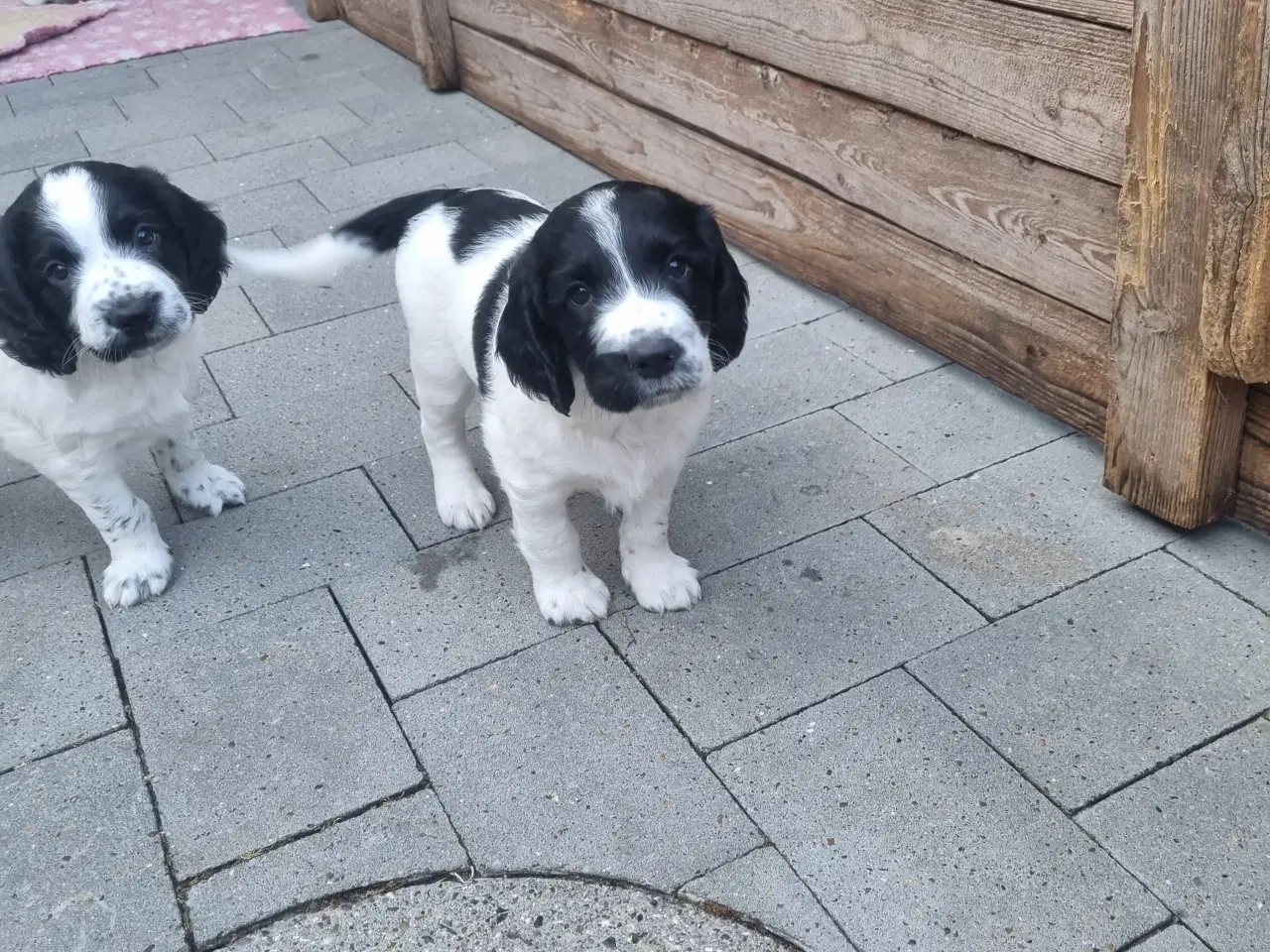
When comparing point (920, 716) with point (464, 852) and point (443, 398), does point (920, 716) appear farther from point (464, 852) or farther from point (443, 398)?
point (443, 398)

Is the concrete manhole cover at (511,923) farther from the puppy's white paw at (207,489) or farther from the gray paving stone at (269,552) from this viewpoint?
the puppy's white paw at (207,489)

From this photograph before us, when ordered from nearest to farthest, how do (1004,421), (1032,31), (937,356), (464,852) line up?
(464,852), (1032,31), (1004,421), (937,356)

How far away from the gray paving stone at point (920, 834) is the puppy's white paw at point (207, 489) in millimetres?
1692

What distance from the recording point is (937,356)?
376cm

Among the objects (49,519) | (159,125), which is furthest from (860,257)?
(159,125)

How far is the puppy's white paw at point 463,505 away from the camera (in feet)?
10.4

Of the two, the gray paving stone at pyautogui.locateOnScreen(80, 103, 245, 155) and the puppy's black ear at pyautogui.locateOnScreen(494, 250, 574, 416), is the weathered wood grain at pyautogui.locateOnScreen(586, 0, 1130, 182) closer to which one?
the puppy's black ear at pyautogui.locateOnScreen(494, 250, 574, 416)

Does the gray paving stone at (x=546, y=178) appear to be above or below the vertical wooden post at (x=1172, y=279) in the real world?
below

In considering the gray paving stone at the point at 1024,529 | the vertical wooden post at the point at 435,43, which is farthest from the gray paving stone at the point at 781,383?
the vertical wooden post at the point at 435,43

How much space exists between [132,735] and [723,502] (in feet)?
5.13

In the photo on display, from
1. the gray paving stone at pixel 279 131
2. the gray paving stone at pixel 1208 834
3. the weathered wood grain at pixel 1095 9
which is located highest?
the weathered wood grain at pixel 1095 9

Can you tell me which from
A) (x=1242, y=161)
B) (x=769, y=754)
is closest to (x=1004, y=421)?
(x=1242, y=161)

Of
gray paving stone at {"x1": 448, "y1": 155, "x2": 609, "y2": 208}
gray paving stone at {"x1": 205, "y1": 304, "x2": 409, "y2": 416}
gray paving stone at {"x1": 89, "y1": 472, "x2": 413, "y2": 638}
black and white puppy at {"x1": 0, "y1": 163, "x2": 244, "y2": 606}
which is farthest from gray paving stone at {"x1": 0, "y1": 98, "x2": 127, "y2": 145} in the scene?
black and white puppy at {"x1": 0, "y1": 163, "x2": 244, "y2": 606}

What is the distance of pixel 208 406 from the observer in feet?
12.6
